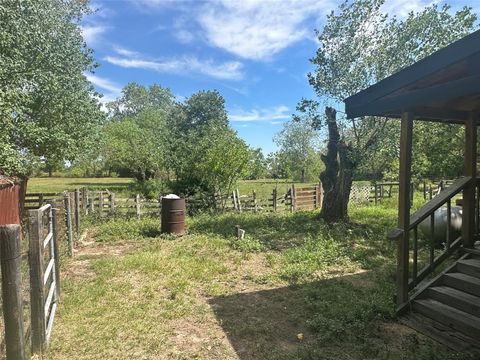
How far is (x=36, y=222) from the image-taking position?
11.3ft

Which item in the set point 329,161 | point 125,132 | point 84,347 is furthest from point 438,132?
point 125,132

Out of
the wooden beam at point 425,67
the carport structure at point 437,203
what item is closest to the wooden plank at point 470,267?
the carport structure at point 437,203

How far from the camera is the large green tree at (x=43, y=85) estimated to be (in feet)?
31.4

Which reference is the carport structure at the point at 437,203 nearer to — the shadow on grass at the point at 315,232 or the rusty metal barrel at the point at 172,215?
the shadow on grass at the point at 315,232

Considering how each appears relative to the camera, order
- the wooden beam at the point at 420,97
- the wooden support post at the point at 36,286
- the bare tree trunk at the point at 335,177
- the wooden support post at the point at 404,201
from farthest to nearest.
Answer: the bare tree trunk at the point at 335,177 → the wooden support post at the point at 404,201 → the wooden support post at the point at 36,286 → the wooden beam at the point at 420,97

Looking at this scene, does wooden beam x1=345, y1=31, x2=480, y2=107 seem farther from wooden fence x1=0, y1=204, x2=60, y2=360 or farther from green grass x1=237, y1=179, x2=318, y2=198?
green grass x1=237, y1=179, x2=318, y2=198

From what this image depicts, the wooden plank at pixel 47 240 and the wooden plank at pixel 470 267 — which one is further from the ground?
the wooden plank at pixel 47 240

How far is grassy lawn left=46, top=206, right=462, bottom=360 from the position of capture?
374cm

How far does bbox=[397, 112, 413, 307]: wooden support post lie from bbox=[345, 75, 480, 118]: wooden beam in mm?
282

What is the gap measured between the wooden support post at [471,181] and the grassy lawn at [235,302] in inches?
54.7

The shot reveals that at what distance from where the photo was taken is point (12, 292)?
8.44 ft

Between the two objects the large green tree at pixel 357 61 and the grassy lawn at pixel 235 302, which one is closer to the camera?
the grassy lawn at pixel 235 302

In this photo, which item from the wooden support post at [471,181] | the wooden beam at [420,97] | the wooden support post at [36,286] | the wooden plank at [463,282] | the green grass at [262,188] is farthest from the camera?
the green grass at [262,188]

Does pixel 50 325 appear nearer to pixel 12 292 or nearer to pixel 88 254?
pixel 12 292
